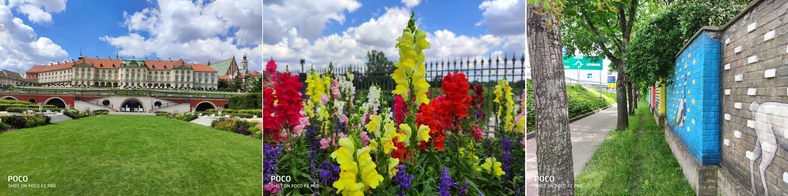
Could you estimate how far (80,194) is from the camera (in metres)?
4.69

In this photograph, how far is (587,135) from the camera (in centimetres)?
601

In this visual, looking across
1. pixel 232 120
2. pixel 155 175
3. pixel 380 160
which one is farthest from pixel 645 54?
pixel 155 175

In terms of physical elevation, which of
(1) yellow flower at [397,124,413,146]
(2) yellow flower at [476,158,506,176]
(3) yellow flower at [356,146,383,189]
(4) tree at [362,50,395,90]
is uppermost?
(4) tree at [362,50,395,90]

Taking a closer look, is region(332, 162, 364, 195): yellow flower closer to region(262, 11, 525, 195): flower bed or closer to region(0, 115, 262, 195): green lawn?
region(262, 11, 525, 195): flower bed

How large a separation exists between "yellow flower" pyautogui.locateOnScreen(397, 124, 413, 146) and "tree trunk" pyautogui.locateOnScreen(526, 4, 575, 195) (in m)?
1.04

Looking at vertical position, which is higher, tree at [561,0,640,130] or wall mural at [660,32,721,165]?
tree at [561,0,640,130]

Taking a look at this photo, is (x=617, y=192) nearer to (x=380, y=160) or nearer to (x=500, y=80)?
(x=500, y=80)

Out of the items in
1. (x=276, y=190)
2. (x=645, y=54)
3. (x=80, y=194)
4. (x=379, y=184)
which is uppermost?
(x=645, y=54)

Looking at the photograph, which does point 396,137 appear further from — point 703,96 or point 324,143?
point 703,96

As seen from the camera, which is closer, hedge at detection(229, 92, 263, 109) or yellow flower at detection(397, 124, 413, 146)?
yellow flower at detection(397, 124, 413, 146)

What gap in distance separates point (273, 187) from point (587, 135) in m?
4.46

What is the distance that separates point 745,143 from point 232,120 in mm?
4851

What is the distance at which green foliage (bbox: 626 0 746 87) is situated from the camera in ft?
13.0

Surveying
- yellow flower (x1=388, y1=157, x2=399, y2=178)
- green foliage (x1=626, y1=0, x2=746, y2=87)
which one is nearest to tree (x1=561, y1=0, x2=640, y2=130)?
green foliage (x1=626, y1=0, x2=746, y2=87)
